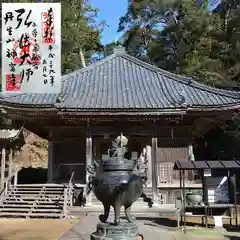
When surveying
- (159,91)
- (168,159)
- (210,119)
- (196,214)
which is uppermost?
(159,91)

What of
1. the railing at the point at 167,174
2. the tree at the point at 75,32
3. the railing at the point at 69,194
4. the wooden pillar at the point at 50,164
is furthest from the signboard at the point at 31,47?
the tree at the point at 75,32

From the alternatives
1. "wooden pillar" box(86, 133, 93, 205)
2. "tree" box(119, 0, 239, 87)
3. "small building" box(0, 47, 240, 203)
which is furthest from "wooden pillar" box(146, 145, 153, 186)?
"tree" box(119, 0, 239, 87)

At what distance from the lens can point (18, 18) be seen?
10.5m

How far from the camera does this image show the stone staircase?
14906mm

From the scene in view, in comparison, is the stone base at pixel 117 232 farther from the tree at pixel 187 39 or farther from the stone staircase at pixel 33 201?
the tree at pixel 187 39

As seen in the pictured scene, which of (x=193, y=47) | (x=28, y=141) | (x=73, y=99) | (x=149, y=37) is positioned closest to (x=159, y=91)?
(x=73, y=99)

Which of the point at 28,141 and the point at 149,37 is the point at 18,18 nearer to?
the point at 28,141

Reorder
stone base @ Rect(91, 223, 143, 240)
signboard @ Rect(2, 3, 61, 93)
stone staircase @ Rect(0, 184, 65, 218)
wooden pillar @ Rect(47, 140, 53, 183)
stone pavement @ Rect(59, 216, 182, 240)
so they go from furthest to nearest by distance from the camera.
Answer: wooden pillar @ Rect(47, 140, 53, 183) < stone staircase @ Rect(0, 184, 65, 218) < signboard @ Rect(2, 3, 61, 93) < stone pavement @ Rect(59, 216, 182, 240) < stone base @ Rect(91, 223, 143, 240)

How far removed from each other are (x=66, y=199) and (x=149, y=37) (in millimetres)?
29084

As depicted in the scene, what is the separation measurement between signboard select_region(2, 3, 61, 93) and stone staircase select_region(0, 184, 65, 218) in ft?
19.1

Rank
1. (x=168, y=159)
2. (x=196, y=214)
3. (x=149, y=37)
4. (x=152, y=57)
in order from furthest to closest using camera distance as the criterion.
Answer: (x=149, y=37) → (x=152, y=57) → (x=168, y=159) → (x=196, y=214)

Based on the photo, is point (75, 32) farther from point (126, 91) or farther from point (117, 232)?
point (117, 232)

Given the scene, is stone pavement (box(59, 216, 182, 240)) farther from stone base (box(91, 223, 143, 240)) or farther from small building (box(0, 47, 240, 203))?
small building (box(0, 47, 240, 203))

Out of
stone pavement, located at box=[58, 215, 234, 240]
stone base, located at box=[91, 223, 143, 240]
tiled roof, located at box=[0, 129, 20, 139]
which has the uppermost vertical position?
tiled roof, located at box=[0, 129, 20, 139]
